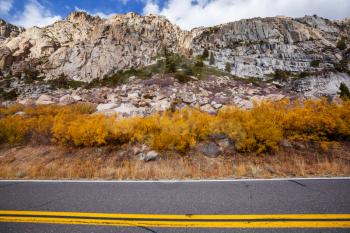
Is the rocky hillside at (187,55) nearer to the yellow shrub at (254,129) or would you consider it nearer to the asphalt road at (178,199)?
the yellow shrub at (254,129)

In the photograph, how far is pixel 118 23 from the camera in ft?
235

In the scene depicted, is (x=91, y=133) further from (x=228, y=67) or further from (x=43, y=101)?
(x=228, y=67)

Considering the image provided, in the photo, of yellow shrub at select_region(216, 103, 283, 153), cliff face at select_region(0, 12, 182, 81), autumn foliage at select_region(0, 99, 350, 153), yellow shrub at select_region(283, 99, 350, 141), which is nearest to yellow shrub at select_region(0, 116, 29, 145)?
autumn foliage at select_region(0, 99, 350, 153)

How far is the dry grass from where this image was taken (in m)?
6.18

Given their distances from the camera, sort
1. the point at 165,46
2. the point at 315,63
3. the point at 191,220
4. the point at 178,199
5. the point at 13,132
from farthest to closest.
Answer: the point at 165,46 → the point at 315,63 → the point at 13,132 → the point at 178,199 → the point at 191,220

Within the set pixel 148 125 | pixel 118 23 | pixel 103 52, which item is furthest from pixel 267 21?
pixel 148 125

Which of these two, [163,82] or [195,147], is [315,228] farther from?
[163,82]

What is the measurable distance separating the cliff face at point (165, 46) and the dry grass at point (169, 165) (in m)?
45.2

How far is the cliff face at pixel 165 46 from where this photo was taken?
54.6 metres

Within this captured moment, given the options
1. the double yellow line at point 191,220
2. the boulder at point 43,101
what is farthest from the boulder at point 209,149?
the boulder at point 43,101

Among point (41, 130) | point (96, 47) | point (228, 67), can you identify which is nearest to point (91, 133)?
point (41, 130)

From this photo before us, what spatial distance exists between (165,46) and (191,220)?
71467 mm

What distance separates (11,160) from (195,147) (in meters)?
7.74

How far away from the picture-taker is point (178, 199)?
4137 millimetres
